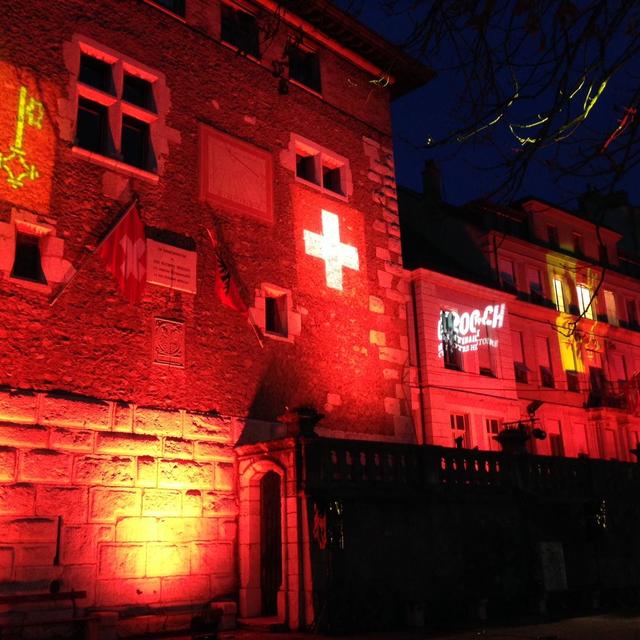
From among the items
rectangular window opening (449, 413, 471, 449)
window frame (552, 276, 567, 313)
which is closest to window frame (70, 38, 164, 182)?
rectangular window opening (449, 413, 471, 449)

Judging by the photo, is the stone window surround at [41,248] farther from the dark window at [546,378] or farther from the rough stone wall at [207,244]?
the dark window at [546,378]

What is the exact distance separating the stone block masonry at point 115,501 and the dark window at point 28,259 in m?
2.09

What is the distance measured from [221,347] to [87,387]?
3073mm

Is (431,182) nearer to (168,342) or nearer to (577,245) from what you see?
(577,245)

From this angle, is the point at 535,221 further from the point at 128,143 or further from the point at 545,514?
the point at 128,143

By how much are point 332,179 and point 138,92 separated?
227 inches

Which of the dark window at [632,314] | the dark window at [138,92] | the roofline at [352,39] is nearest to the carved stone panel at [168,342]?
the dark window at [138,92]

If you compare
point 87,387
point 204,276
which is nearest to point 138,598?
point 87,387

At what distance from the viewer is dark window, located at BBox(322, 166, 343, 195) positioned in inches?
753

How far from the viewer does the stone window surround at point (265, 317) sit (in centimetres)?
1588

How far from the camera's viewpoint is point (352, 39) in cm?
2002

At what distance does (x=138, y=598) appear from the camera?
12.6 m

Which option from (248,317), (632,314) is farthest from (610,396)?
(248,317)

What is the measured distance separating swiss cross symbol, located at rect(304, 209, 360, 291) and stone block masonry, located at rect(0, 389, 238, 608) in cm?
490
